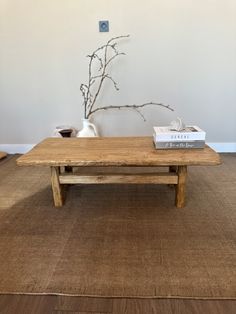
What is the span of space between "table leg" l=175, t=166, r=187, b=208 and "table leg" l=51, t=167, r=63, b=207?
778 millimetres

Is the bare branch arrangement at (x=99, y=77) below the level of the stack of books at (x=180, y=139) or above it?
above

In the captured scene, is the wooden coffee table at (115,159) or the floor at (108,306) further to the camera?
the wooden coffee table at (115,159)

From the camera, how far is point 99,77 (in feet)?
9.70

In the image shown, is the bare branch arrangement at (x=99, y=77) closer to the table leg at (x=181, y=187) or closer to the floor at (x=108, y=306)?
the table leg at (x=181, y=187)

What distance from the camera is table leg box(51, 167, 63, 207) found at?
5.96ft

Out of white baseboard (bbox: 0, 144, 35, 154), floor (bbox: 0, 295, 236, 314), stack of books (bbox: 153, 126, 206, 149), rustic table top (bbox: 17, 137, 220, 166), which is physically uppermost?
stack of books (bbox: 153, 126, 206, 149)

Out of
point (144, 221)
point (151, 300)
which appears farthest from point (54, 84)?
point (151, 300)

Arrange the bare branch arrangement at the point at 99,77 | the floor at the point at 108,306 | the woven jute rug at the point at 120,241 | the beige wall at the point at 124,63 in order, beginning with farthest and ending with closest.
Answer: the bare branch arrangement at the point at 99,77 → the beige wall at the point at 124,63 → the woven jute rug at the point at 120,241 → the floor at the point at 108,306

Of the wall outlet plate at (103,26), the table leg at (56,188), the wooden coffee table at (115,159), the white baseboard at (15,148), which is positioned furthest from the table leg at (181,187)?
the white baseboard at (15,148)

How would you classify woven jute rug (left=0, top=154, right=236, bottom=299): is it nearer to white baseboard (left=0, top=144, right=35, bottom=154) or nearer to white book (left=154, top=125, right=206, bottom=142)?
white book (left=154, top=125, right=206, bottom=142)

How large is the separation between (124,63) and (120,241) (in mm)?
1986

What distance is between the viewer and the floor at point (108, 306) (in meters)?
1.08

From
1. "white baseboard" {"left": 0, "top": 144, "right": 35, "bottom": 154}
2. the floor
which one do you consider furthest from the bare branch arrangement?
the floor

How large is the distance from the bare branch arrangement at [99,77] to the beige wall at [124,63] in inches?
2.1
